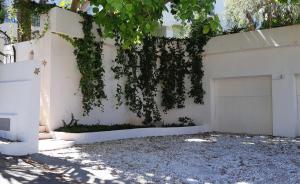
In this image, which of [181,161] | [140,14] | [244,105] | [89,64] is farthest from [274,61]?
[181,161]

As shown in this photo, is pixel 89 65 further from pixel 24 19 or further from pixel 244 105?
pixel 244 105

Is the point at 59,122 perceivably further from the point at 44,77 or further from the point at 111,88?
the point at 111,88

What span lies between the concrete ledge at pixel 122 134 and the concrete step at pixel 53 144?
0.96ft

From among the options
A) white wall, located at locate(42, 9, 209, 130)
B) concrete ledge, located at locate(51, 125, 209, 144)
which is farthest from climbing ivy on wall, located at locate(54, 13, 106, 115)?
concrete ledge, located at locate(51, 125, 209, 144)

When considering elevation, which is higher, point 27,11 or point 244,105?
point 27,11

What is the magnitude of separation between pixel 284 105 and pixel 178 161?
21.2 ft

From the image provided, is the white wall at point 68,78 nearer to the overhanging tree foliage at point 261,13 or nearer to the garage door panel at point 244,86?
the garage door panel at point 244,86

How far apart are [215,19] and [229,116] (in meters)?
7.71

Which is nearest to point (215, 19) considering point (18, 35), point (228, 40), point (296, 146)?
point (296, 146)

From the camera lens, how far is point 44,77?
12.1m

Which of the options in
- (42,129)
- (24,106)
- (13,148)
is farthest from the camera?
(42,129)

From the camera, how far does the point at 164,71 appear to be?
595 inches

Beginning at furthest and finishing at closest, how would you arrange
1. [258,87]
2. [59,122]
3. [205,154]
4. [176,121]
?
[176,121]
[258,87]
[59,122]
[205,154]

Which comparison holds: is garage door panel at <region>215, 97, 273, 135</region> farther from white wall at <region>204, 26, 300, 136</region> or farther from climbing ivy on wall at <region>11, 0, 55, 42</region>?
climbing ivy on wall at <region>11, 0, 55, 42</region>
